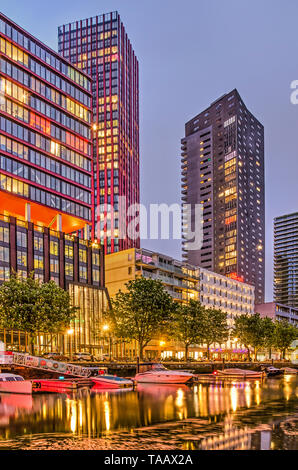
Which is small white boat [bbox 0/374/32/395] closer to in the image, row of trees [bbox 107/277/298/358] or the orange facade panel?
row of trees [bbox 107/277/298/358]

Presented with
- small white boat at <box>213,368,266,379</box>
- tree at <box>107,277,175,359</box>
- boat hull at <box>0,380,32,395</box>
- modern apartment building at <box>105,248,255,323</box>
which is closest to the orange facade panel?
modern apartment building at <box>105,248,255,323</box>

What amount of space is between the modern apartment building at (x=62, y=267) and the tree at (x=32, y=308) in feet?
107

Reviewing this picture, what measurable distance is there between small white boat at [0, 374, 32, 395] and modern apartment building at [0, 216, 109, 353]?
53.1 m

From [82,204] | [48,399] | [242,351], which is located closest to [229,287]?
[242,351]

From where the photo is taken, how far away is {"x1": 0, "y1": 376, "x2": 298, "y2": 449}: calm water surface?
2123 centimetres

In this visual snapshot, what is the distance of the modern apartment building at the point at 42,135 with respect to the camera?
10925 centimetres

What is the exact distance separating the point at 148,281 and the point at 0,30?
67.9m

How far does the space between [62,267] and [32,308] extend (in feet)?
175

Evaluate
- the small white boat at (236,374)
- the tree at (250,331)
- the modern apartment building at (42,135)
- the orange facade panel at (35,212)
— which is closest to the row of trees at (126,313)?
the tree at (250,331)

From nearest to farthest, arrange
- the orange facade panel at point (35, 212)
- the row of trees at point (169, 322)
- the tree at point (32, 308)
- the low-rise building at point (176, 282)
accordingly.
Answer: the tree at point (32, 308), the row of trees at point (169, 322), the orange facade panel at point (35, 212), the low-rise building at point (176, 282)

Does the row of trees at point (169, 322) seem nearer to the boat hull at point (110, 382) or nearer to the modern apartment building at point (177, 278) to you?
the boat hull at point (110, 382)

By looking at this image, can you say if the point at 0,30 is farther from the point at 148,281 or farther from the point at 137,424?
the point at 137,424

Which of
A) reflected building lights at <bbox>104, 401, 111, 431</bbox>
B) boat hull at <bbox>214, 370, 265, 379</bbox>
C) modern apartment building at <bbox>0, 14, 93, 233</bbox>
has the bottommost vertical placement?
boat hull at <bbox>214, 370, 265, 379</bbox>
